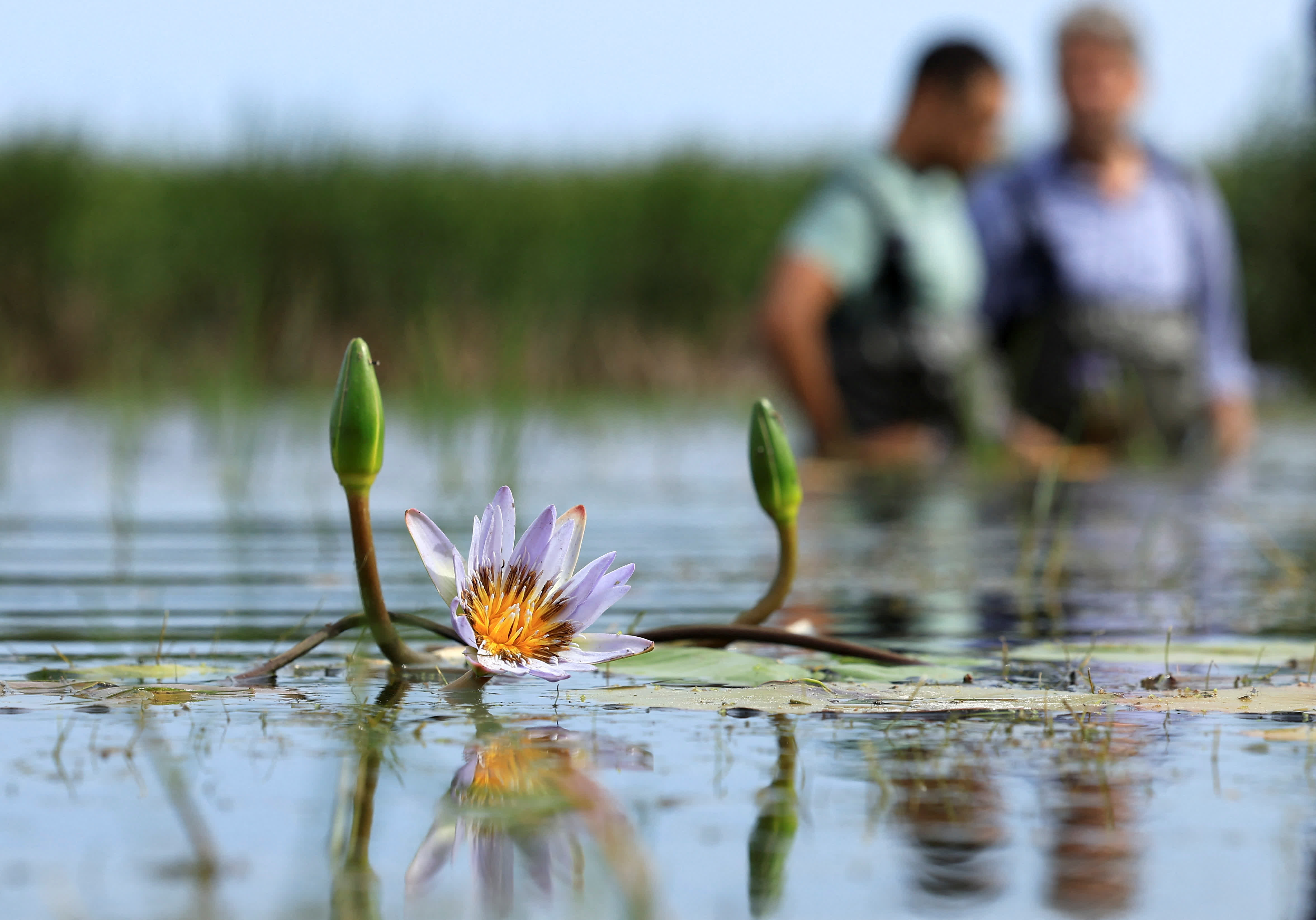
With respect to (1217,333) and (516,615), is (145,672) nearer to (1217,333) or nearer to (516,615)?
(516,615)

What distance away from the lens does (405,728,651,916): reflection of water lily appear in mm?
998

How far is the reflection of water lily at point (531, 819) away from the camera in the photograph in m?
1.00

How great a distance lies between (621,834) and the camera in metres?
1.11

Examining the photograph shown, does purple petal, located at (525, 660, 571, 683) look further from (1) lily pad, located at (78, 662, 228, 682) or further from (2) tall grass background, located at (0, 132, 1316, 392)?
(2) tall grass background, located at (0, 132, 1316, 392)

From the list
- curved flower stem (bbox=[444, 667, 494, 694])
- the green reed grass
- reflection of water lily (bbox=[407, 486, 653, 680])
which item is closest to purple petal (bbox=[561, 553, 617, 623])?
reflection of water lily (bbox=[407, 486, 653, 680])

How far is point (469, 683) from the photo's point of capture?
5.48 feet

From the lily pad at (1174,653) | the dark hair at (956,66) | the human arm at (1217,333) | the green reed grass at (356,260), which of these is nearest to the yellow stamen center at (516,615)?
the lily pad at (1174,653)

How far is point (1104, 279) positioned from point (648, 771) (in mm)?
5207

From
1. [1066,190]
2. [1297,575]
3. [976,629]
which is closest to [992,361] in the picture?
[1066,190]

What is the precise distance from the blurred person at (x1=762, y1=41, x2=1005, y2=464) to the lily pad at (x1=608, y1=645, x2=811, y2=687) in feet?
14.2

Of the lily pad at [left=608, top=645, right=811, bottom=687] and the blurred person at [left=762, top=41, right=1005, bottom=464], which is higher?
the blurred person at [left=762, top=41, right=1005, bottom=464]

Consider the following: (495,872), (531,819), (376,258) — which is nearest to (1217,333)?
(531,819)

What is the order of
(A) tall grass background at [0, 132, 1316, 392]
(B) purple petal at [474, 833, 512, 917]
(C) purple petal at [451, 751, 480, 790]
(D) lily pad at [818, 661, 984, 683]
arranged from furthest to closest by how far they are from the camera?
(A) tall grass background at [0, 132, 1316, 392]
(D) lily pad at [818, 661, 984, 683]
(C) purple petal at [451, 751, 480, 790]
(B) purple petal at [474, 833, 512, 917]

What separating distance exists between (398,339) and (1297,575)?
994 cm
